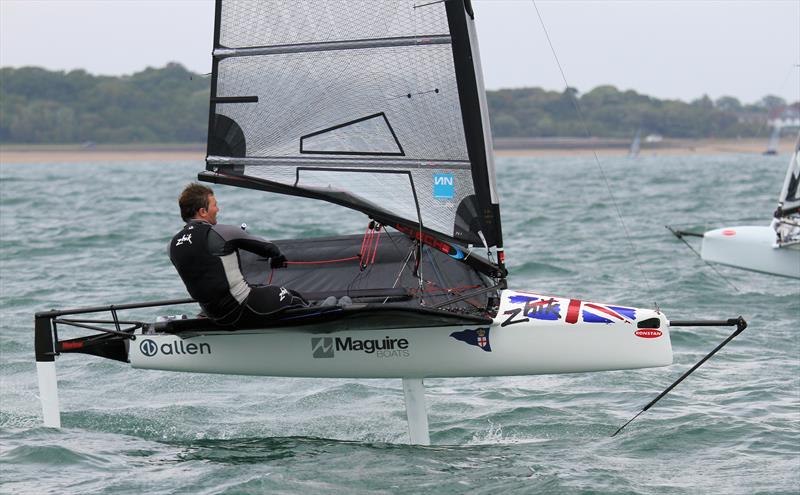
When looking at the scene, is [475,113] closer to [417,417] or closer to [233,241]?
[233,241]

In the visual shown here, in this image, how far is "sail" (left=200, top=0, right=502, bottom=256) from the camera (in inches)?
229

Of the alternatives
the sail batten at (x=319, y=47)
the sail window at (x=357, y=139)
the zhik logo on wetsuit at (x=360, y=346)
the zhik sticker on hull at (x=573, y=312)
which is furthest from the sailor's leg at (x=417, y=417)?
the sail batten at (x=319, y=47)

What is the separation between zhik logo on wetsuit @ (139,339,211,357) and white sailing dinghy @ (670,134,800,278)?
20.0 feet

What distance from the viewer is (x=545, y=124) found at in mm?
103438

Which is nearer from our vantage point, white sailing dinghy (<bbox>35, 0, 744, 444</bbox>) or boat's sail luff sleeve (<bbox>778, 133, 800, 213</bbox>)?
white sailing dinghy (<bbox>35, 0, 744, 444</bbox>)

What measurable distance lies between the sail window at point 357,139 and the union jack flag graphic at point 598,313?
4.01 ft

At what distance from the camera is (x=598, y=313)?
548 cm

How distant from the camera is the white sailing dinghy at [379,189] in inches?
218

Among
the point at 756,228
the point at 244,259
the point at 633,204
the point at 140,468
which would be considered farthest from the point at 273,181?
the point at 633,204

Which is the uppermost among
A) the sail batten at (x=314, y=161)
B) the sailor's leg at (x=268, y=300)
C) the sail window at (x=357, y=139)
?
the sail window at (x=357, y=139)

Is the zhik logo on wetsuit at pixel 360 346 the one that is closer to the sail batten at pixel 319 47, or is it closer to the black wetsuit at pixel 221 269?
the black wetsuit at pixel 221 269

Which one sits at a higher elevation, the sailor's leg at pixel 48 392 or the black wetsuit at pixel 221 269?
the black wetsuit at pixel 221 269

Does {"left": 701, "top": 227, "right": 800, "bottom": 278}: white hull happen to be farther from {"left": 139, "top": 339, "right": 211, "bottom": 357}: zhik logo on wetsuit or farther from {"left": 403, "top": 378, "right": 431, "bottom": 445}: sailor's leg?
{"left": 139, "top": 339, "right": 211, "bottom": 357}: zhik logo on wetsuit

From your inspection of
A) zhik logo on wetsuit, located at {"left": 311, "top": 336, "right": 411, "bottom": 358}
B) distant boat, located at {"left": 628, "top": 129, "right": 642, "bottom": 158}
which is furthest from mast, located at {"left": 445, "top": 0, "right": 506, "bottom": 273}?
distant boat, located at {"left": 628, "top": 129, "right": 642, "bottom": 158}
